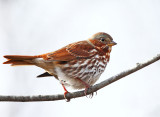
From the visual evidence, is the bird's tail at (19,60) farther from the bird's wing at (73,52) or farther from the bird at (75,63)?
the bird's wing at (73,52)

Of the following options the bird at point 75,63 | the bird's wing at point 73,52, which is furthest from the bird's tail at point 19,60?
the bird's wing at point 73,52

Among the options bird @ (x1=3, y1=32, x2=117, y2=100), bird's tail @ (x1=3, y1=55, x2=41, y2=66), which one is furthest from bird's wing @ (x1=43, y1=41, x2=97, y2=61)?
bird's tail @ (x1=3, y1=55, x2=41, y2=66)

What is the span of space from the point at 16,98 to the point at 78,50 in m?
1.78

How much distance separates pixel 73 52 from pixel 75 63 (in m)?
0.23

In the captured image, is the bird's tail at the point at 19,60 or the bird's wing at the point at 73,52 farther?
the bird's wing at the point at 73,52

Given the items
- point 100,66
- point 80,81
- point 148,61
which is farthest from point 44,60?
point 148,61

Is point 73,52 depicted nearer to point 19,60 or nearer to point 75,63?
point 75,63

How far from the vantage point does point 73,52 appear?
462cm

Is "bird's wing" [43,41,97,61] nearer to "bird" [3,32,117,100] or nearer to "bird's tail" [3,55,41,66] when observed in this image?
"bird" [3,32,117,100]

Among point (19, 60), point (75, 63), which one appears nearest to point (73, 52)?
point (75, 63)

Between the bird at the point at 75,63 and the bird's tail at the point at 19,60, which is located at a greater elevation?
the bird's tail at the point at 19,60

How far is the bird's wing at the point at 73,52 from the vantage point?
14.4 feet

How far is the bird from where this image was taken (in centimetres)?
432

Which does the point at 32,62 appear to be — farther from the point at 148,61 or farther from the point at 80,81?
the point at 148,61
